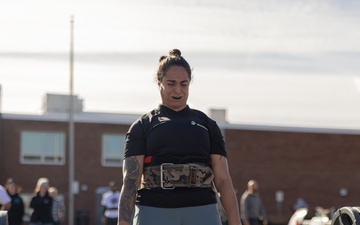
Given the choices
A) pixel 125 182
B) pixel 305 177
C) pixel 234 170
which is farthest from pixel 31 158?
pixel 125 182

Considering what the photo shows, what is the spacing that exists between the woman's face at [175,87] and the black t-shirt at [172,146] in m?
0.07

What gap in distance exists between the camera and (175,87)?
6.25m

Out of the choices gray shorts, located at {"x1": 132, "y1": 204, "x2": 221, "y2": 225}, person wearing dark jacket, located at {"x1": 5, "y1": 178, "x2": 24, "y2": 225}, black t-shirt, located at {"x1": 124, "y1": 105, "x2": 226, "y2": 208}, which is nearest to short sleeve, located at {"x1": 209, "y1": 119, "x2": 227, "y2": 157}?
black t-shirt, located at {"x1": 124, "y1": 105, "x2": 226, "y2": 208}

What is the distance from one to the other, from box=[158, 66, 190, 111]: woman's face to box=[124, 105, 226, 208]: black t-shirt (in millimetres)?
75

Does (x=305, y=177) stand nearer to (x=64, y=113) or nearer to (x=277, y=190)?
(x=277, y=190)

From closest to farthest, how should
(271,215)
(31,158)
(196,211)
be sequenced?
(196,211) → (31,158) → (271,215)

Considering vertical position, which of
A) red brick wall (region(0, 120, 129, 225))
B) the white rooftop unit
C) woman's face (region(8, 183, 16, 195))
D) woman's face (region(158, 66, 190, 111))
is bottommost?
woman's face (region(8, 183, 16, 195))

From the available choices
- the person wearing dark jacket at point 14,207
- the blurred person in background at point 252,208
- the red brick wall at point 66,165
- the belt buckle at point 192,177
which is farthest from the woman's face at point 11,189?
the red brick wall at point 66,165

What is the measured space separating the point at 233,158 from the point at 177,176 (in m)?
50.3

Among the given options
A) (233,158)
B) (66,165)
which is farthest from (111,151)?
(233,158)

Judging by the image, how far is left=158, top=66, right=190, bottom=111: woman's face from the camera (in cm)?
623

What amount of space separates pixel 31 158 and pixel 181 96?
46894 millimetres

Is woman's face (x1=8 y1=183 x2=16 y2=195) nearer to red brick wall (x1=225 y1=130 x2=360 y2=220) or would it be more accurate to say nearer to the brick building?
the brick building

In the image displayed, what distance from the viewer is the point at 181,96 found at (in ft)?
20.7
